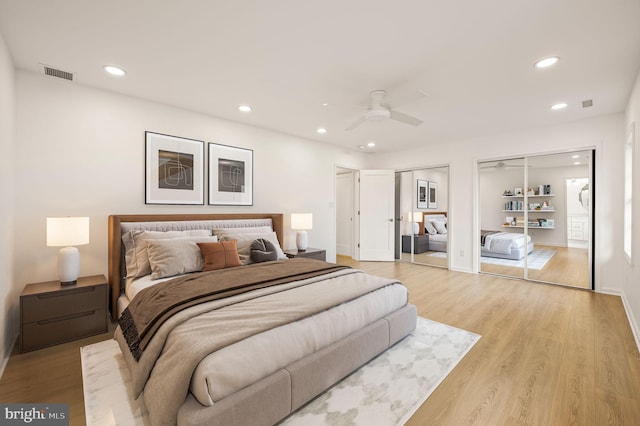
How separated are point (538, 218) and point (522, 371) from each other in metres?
3.81

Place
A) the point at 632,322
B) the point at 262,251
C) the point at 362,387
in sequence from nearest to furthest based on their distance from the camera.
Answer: the point at 362,387 < the point at 632,322 < the point at 262,251

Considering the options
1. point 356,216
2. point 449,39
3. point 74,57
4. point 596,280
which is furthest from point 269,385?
point 356,216

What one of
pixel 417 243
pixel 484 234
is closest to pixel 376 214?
pixel 417 243

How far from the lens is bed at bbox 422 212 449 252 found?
6195mm

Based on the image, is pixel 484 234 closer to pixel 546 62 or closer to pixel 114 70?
pixel 546 62

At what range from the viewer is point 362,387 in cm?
195

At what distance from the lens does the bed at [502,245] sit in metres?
5.28

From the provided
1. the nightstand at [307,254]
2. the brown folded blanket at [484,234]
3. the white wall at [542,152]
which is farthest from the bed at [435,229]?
the nightstand at [307,254]

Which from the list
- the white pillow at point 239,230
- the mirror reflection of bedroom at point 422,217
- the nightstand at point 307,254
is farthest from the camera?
the mirror reflection of bedroom at point 422,217

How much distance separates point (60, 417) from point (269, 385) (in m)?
1.29

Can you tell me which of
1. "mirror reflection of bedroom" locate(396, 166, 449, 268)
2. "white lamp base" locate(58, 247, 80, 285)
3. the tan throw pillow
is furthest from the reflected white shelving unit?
"white lamp base" locate(58, 247, 80, 285)

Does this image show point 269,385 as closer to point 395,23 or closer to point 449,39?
point 395,23

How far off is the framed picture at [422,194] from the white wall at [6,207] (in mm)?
6205

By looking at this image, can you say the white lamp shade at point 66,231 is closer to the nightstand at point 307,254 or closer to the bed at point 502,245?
the nightstand at point 307,254
